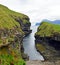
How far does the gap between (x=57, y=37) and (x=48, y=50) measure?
12.9 meters

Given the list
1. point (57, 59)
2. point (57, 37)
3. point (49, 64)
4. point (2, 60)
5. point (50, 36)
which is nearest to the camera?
point (2, 60)

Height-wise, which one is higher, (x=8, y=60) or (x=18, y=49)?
(x=8, y=60)

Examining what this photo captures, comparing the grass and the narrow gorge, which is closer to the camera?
the grass

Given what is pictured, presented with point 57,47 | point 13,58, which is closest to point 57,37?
point 57,47

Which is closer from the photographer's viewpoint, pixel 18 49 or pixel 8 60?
pixel 8 60

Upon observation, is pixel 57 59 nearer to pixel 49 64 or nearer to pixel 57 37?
pixel 49 64

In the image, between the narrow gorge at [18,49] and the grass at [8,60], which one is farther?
the narrow gorge at [18,49]

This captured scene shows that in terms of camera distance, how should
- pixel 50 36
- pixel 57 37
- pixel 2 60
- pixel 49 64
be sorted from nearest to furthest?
pixel 2 60, pixel 49 64, pixel 57 37, pixel 50 36

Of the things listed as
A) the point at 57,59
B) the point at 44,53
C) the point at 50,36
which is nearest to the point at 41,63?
the point at 57,59

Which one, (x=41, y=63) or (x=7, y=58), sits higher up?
(x=7, y=58)

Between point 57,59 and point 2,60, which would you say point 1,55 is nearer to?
point 2,60

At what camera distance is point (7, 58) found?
286ft

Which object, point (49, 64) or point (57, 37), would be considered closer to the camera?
point (49, 64)

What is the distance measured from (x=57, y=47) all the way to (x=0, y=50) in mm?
100941
